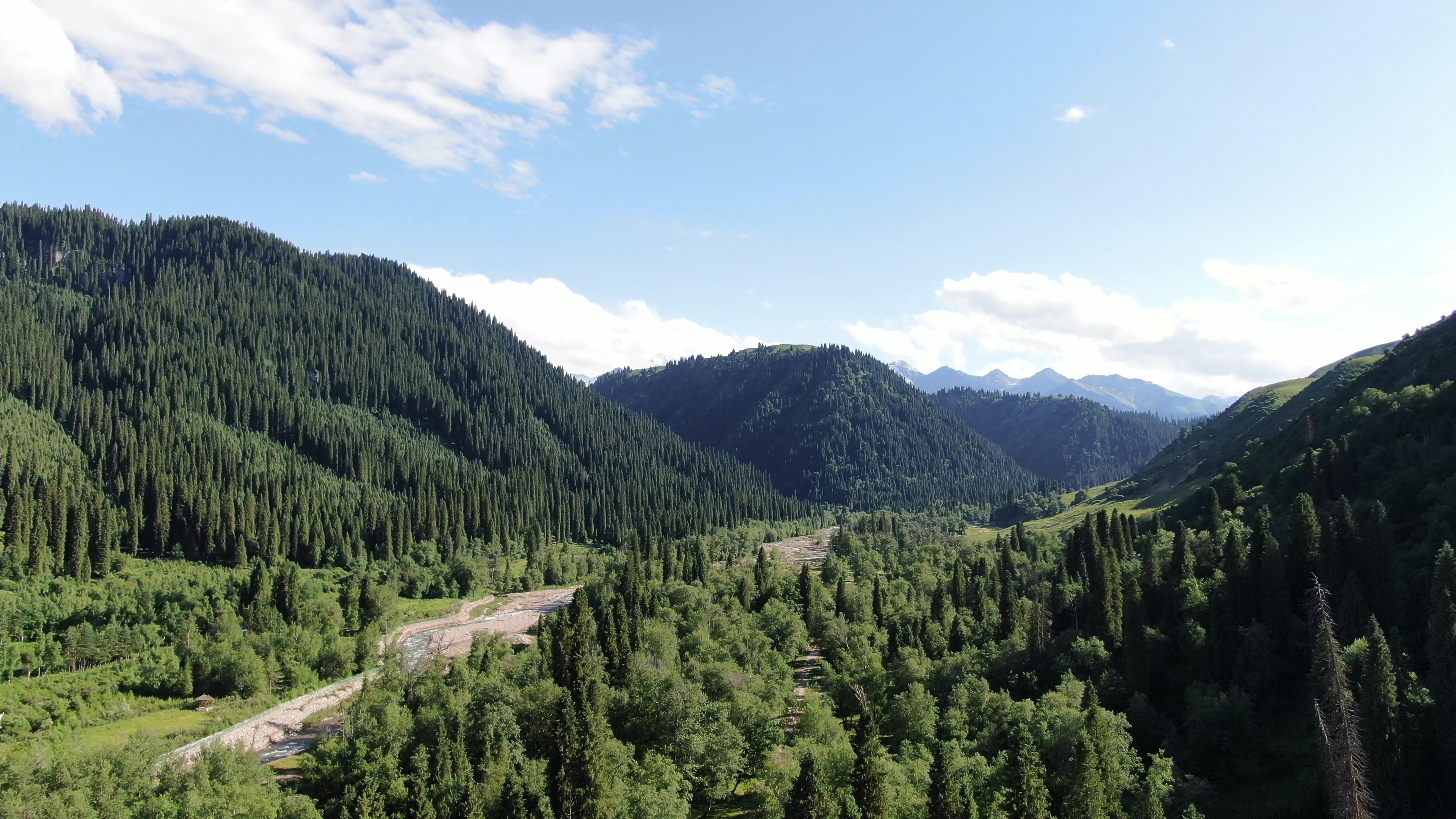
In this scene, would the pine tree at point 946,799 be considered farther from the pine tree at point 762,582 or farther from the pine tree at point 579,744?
the pine tree at point 762,582

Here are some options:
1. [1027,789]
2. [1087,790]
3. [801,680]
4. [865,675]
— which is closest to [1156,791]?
[1087,790]

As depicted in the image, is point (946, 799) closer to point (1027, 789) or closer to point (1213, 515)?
point (1027, 789)

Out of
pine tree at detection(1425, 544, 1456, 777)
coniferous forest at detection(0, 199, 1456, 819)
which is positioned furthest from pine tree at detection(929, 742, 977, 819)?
pine tree at detection(1425, 544, 1456, 777)

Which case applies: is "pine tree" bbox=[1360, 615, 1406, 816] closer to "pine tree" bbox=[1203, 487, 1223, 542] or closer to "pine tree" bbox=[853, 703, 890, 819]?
"pine tree" bbox=[853, 703, 890, 819]

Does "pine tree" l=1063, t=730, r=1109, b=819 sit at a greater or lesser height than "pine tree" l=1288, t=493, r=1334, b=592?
lesser

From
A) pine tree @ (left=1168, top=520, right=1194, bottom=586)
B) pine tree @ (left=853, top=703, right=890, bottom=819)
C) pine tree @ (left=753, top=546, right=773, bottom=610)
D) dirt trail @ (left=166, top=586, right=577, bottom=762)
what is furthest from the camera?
pine tree @ (left=753, top=546, right=773, bottom=610)

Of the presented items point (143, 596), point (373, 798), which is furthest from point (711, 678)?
point (143, 596)
